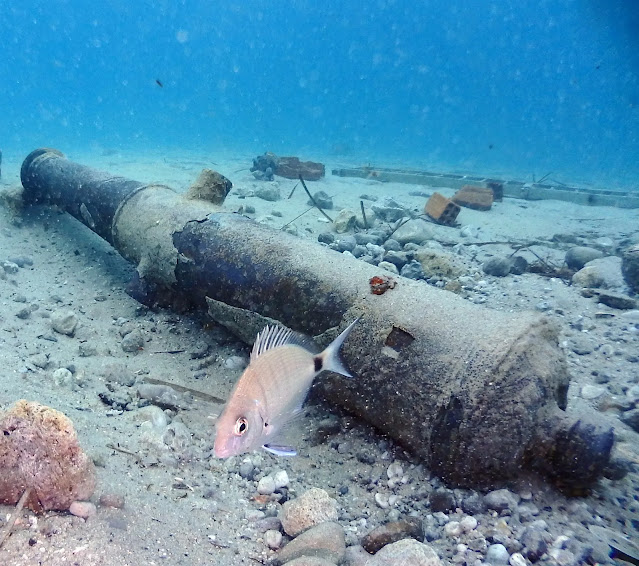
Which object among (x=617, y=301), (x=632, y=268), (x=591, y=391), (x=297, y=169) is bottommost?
(x=591, y=391)

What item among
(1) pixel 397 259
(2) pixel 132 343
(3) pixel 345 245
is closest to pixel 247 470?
(2) pixel 132 343

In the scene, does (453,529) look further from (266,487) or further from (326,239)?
(326,239)

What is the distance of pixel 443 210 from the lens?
28.1 ft

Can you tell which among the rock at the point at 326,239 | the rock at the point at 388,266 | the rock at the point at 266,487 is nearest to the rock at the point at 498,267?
the rock at the point at 388,266

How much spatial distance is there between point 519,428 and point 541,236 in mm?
6961

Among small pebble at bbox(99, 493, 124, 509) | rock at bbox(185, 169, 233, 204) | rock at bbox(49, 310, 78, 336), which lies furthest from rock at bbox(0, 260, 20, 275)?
small pebble at bbox(99, 493, 124, 509)

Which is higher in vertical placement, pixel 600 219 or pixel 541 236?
pixel 600 219

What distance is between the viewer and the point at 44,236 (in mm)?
6672

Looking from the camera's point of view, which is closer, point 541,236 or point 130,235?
point 130,235

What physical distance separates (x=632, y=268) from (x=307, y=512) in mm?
5145

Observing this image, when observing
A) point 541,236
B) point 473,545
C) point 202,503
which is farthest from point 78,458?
point 541,236

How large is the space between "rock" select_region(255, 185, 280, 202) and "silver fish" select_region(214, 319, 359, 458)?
8.32 meters

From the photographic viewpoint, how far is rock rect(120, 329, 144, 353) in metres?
4.19

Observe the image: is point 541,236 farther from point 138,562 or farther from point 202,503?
point 138,562
